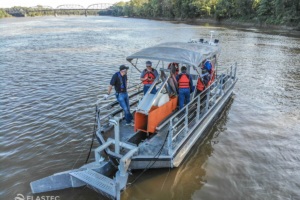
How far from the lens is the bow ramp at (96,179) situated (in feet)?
16.2

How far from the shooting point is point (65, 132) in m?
8.56

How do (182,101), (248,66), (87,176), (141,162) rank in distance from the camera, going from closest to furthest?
(87,176) → (141,162) → (182,101) → (248,66)

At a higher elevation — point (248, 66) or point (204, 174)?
point (248, 66)

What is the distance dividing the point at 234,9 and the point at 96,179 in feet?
223

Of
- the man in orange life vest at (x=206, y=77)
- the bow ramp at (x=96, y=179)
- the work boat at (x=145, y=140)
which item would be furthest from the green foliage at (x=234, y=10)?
the bow ramp at (x=96, y=179)

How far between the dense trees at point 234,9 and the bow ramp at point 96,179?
163ft

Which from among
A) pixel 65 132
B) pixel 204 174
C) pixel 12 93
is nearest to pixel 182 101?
pixel 204 174

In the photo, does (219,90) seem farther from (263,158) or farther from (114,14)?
(114,14)

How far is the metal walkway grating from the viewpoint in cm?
489

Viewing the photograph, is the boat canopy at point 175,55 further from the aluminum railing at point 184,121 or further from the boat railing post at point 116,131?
the boat railing post at point 116,131

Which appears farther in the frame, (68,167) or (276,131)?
(276,131)

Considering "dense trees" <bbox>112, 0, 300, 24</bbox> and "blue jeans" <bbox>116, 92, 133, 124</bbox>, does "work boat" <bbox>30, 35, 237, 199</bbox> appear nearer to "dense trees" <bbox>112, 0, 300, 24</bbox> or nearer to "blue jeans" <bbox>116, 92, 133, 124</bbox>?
"blue jeans" <bbox>116, 92, 133, 124</bbox>

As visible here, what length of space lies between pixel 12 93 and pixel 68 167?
8102 mm

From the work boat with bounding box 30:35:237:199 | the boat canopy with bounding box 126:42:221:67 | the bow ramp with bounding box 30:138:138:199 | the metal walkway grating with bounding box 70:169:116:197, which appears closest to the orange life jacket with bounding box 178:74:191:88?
the work boat with bounding box 30:35:237:199
